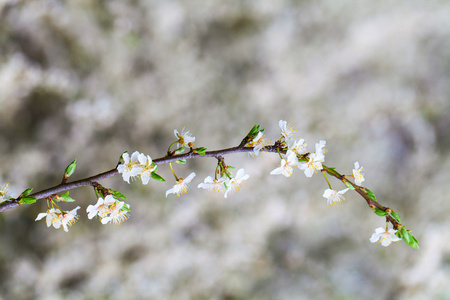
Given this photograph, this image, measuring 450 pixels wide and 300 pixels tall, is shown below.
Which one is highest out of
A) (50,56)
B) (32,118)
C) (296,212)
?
(50,56)

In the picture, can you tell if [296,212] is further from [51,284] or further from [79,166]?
[51,284]

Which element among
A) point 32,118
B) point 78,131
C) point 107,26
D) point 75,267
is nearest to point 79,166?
point 78,131

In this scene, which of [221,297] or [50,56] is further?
[221,297]

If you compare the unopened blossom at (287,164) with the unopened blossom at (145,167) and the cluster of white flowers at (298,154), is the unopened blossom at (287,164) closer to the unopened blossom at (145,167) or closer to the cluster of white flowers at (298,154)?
the cluster of white flowers at (298,154)

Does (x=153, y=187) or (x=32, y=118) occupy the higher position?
(x=32, y=118)

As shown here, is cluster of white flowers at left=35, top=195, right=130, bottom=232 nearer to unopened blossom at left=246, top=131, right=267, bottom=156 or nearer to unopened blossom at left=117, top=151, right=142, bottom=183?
unopened blossom at left=117, top=151, right=142, bottom=183

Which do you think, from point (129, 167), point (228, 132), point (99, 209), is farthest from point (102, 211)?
point (228, 132)
